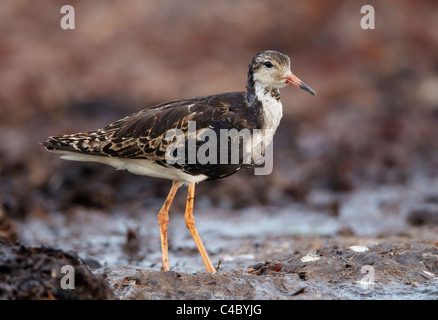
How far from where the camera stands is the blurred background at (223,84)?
49.2ft

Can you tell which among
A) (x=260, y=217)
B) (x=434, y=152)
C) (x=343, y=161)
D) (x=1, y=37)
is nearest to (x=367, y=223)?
(x=260, y=217)

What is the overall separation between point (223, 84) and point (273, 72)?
1198 centimetres

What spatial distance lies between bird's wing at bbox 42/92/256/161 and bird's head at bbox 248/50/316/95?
32 cm

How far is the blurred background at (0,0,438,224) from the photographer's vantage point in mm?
15008

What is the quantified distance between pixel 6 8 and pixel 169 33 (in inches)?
242

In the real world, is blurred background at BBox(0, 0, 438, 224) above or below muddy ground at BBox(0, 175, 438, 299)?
above

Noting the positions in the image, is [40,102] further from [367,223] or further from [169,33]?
[367,223]

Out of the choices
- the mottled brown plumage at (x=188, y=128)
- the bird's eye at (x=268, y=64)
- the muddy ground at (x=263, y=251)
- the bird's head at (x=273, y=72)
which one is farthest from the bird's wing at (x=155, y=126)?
the muddy ground at (x=263, y=251)

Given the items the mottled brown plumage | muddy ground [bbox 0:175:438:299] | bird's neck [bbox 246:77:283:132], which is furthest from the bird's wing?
muddy ground [bbox 0:175:438:299]

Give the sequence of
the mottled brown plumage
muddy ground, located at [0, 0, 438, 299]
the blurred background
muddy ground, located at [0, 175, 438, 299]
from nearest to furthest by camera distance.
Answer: muddy ground, located at [0, 175, 438, 299] → muddy ground, located at [0, 0, 438, 299] → the mottled brown plumage → the blurred background

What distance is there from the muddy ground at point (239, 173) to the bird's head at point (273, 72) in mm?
2200

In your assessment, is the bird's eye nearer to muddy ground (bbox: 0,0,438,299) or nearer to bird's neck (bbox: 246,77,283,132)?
bird's neck (bbox: 246,77,283,132)

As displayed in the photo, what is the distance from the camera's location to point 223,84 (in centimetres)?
2009

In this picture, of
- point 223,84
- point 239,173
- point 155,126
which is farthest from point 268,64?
point 223,84
